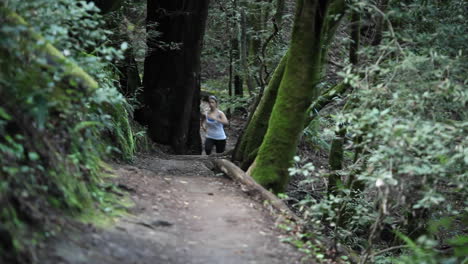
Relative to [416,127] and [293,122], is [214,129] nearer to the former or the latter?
[293,122]

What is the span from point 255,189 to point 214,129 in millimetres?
5712

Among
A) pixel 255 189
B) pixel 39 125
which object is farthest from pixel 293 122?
pixel 39 125

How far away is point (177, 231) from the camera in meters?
5.94

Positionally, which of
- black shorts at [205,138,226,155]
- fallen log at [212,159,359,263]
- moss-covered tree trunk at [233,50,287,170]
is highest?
moss-covered tree trunk at [233,50,287,170]

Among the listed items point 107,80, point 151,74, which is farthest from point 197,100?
point 107,80

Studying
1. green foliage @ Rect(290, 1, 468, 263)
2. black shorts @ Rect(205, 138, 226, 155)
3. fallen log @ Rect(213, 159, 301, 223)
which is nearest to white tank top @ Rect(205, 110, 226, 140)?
black shorts @ Rect(205, 138, 226, 155)

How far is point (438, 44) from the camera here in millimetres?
7109

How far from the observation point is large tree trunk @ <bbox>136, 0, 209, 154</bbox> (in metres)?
14.3

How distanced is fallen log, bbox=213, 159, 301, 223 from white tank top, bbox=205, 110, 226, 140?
3.22 metres

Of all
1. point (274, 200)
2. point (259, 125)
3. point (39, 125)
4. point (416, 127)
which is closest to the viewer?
point (39, 125)

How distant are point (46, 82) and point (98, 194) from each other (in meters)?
1.64

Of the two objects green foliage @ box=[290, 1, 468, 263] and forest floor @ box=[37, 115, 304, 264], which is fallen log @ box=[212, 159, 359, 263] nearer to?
forest floor @ box=[37, 115, 304, 264]

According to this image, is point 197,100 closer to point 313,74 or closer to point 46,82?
point 313,74

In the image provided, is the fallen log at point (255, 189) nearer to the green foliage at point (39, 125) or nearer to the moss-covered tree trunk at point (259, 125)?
the moss-covered tree trunk at point (259, 125)
